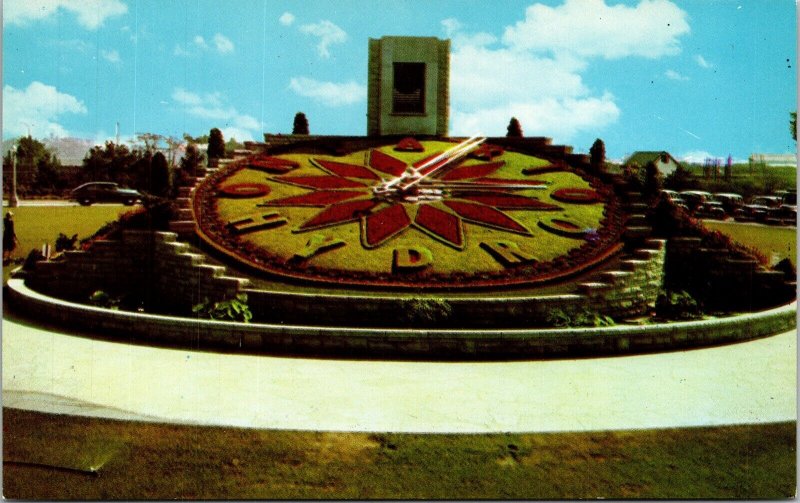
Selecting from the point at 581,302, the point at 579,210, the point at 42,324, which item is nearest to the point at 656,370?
the point at 581,302

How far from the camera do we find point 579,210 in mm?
15977

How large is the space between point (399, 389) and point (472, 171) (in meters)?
10.5

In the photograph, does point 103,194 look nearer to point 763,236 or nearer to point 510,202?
point 510,202

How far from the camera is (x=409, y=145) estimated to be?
20.2 m

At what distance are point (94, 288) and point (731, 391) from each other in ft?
39.6

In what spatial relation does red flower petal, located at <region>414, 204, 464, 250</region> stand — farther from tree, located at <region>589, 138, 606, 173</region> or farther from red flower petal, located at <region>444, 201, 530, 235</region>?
tree, located at <region>589, 138, 606, 173</region>

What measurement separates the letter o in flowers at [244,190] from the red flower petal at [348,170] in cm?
208

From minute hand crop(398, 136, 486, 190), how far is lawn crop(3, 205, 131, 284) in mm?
8982

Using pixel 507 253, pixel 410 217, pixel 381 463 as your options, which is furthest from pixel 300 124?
pixel 381 463

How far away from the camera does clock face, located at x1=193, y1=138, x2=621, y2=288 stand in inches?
521

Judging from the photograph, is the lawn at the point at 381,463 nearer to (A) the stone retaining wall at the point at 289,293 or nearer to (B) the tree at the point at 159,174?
(A) the stone retaining wall at the point at 289,293

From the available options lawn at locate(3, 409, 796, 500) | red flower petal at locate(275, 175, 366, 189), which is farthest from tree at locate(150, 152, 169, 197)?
lawn at locate(3, 409, 796, 500)

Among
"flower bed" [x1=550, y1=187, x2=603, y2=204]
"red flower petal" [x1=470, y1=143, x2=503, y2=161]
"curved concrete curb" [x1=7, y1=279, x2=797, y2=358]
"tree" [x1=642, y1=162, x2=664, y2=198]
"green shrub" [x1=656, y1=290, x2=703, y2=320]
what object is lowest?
"curved concrete curb" [x1=7, y1=279, x2=797, y2=358]

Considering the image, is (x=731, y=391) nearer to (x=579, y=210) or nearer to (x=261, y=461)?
(x=261, y=461)
